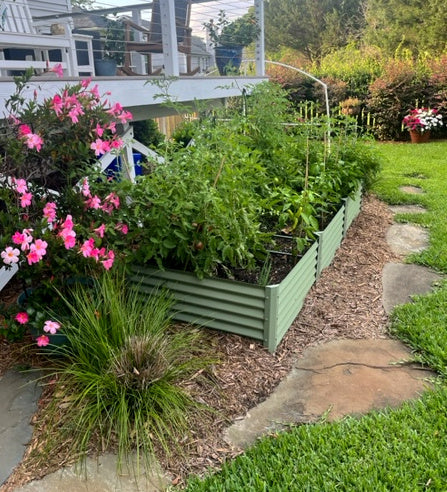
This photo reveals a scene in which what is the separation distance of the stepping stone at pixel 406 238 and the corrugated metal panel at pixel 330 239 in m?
0.58

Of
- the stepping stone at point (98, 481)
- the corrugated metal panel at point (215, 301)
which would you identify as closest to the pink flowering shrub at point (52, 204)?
the corrugated metal panel at point (215, 301)

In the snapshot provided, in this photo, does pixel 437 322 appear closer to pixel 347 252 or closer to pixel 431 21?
pixel 347 252

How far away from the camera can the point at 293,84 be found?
44.0 ft

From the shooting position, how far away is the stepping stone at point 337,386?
228cm

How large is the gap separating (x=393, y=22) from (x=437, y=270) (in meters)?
19.2

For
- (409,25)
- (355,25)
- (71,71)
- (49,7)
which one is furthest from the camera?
(355,25)

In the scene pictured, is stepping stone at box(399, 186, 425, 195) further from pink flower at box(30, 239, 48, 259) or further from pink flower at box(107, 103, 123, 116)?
pink flower at box(30, 239, 48, 259)

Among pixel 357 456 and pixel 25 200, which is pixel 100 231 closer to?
pixel 25 200

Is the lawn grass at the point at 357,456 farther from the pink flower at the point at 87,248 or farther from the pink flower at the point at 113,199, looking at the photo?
the pink flower at the point at 113,199

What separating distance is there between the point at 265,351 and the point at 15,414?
1.37m

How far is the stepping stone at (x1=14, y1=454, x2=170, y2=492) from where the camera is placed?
74.0 inches

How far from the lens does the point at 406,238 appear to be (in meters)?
4.80

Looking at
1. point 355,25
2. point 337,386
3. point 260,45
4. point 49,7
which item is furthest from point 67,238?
point 355,25

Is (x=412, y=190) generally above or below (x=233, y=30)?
below
